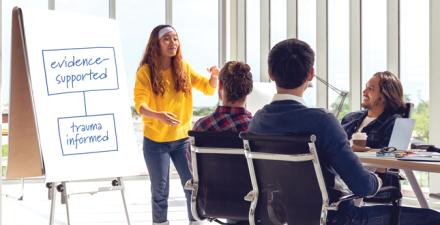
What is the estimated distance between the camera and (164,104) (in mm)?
3975

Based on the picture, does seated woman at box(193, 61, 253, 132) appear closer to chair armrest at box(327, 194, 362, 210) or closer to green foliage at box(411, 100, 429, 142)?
chair armrest at box(327, 194, 362, 210)

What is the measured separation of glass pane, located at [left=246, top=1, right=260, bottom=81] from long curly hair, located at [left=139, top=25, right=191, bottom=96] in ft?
11.8

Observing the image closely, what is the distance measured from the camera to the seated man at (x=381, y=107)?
3549 mm

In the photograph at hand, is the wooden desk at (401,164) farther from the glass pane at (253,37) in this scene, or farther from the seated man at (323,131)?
the glass pane at (253,37)

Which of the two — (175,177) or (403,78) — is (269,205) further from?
(175,177)

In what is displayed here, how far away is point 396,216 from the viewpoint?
2283 millimetres

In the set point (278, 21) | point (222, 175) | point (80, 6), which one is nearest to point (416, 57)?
point (278, 21)

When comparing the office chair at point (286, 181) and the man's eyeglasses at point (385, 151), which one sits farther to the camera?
the man's eyeglasses at point (385, 151)

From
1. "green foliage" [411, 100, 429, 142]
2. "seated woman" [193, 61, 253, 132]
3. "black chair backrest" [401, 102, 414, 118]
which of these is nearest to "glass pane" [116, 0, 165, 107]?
"green foliage" [411, 100, 429, 142]

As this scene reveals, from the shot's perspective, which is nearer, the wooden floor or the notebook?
the notebook

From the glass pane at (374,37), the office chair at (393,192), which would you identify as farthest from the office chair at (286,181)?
the glass pane at (374,37)

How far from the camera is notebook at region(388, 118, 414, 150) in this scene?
117 inches

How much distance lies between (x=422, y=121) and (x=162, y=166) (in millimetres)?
2676

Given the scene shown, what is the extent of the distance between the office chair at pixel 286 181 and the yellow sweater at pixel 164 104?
153 cm
